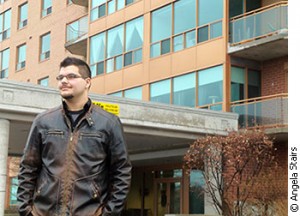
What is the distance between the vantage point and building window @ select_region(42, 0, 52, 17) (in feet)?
120

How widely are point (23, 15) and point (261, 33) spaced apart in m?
22.6

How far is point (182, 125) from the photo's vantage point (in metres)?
19.0

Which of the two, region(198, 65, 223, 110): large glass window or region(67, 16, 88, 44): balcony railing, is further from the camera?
region(67, 16, 88, 44): balcony railing

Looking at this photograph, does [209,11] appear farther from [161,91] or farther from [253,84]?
[161,91]

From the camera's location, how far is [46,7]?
37031 millimetres

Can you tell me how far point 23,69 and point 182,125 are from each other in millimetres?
21285

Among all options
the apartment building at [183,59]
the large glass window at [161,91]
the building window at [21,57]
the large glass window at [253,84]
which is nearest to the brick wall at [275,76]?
the apartment building at [183,59]

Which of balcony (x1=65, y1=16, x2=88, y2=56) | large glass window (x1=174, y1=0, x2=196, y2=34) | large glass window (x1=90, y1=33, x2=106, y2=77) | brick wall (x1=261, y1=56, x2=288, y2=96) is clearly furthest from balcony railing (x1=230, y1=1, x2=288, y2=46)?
balcony (x1=65, y1=16, x2=88, y2=56)

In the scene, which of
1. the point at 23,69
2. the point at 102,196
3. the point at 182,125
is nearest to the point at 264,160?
the point at 182,125

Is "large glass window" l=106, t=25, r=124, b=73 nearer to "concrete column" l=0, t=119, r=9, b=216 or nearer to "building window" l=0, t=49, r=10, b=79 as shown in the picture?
"concrete column" l=0, t=119, r=9, b=216

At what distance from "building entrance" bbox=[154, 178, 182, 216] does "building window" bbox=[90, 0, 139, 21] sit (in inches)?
333

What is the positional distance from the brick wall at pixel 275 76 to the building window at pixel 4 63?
73.5ft

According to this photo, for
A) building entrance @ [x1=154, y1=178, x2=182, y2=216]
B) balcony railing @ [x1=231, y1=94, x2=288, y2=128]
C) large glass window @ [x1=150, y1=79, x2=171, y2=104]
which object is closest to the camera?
balcony railing @ [x1=231, y1=94, x2=288, y2=128]

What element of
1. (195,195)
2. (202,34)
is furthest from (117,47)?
(195,195)
